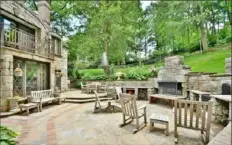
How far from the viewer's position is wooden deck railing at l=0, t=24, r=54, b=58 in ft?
26.5

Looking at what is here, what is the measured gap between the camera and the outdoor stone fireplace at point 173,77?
865cm

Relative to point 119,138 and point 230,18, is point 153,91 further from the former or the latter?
point 230,18

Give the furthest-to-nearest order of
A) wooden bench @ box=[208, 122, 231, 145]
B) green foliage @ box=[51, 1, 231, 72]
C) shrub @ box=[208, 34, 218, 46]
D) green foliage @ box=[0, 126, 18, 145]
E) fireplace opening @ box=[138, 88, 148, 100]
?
shrub @ box=[208, 34, 218, 46]
green foliage @ box=[51, 1, 231, 72]
fireplace opening @ box=[138, 88, 148, 100]
green foliage @ box=[0, 126, 18, 145]
wooden bench @ box=[208, 122, 231, 145]

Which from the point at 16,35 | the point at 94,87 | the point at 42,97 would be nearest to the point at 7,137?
the point at 42,97

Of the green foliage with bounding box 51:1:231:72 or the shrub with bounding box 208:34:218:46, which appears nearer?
the green foliage with bounding box 51:1:231:72

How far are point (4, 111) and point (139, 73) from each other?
24.5ft

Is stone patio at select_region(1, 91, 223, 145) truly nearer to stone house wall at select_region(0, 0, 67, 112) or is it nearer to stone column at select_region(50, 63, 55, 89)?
stone house wall at select_region(0, 0, 67, 112)

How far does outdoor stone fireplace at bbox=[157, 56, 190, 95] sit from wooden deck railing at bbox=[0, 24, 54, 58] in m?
6.82

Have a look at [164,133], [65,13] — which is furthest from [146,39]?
[164,133]

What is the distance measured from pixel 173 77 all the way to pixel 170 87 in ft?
1.94

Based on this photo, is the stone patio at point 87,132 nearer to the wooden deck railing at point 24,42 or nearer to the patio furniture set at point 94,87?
the wooden deck railing at point 24,42

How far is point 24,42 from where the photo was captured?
923cm

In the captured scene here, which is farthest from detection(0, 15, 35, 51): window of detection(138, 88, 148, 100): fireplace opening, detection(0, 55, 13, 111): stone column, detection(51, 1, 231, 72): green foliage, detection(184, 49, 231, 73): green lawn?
detection(184, 49, 231, 73): green lawn

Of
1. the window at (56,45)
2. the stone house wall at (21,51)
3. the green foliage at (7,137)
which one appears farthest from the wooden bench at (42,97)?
the window at (56,45)
